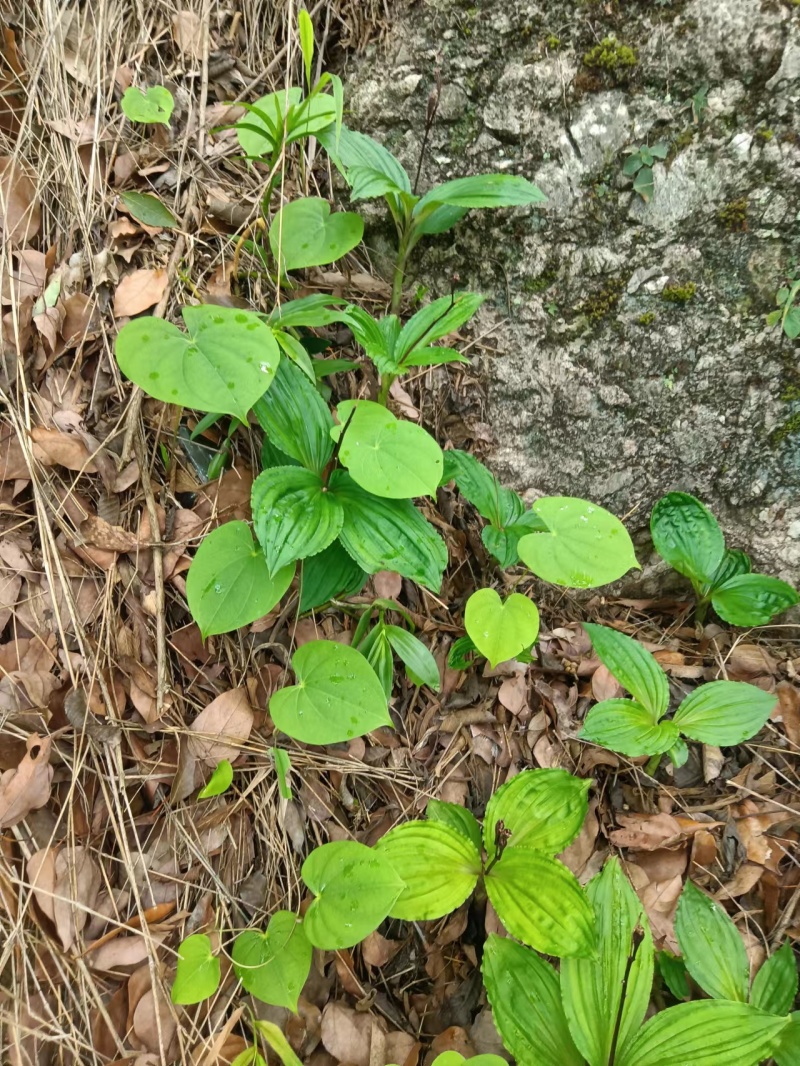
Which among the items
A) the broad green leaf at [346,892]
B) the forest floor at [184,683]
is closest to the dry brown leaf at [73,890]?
the forest floor at [184,683]

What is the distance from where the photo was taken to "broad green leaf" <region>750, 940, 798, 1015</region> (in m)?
1.21

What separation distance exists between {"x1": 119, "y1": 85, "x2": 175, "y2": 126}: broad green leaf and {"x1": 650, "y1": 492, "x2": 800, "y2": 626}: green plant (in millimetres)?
1622

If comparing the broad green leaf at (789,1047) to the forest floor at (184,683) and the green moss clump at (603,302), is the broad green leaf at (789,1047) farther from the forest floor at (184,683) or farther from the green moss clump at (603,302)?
the green moss clump at (603,302)

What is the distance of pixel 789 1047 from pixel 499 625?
899mm

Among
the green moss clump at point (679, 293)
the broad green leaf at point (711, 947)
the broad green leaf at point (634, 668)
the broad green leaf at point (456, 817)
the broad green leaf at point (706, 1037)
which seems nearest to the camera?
the broad green leaf at point (706, 1037)

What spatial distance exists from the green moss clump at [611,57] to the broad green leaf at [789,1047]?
2.03 m

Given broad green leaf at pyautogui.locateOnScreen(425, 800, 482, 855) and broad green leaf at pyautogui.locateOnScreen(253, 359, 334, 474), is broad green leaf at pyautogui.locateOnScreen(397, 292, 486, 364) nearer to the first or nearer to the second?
broad green leaf at pyautogui.locateOnScreen(253, 359, 334, 474)

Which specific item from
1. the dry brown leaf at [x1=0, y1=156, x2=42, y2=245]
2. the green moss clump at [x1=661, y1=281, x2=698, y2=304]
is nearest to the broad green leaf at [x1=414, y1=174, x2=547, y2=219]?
the green moss clump at [x1=661, y1=281, x2=698, y2=304]

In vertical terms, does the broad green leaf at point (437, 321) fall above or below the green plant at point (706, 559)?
above

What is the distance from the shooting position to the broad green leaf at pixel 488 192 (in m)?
1.39

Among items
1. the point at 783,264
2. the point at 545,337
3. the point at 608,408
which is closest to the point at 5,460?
the point at 545,337

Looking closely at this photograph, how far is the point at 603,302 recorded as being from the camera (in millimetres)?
1607

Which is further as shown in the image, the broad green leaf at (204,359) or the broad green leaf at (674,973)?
the broad green leaf at (674,973)

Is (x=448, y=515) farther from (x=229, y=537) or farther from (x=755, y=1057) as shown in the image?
(x=755, y=1057)
